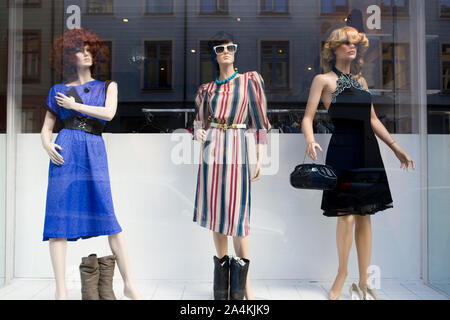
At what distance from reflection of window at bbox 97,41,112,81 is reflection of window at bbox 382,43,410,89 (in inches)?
86.0

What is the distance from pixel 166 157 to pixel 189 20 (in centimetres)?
110

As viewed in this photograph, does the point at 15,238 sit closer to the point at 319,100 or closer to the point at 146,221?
the point at 146,221

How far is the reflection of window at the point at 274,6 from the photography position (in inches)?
135

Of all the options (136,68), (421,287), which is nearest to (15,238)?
(136,68)

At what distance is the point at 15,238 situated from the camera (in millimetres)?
3555

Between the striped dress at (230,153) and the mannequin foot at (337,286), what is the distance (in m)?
0.80

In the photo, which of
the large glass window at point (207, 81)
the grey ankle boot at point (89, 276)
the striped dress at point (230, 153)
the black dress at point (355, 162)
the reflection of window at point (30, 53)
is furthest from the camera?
the reflection of window at point (30, 53)

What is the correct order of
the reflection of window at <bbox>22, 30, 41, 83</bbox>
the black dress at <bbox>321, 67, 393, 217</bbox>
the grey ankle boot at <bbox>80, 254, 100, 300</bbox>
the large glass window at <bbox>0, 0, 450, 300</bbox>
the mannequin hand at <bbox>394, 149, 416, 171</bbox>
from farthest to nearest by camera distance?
the reflection of window at <bbox>22, 30, 41, 83</bbox>
the large glass window at <bbox>0, 0, 450, 300</bbox>
the mannequin hand at <bbox>394, 149, 416, 171</bbox>
the black dress at <bbox>321, 67, 393, 217</bbox>
the grey ankle boot at <bbox>80, 254, 100, 300</bbox>

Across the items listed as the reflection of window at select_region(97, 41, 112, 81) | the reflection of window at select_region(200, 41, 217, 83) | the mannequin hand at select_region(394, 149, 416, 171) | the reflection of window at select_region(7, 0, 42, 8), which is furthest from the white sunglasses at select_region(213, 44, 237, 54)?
the reflection of window at select_region(7, 0, 42, 8)

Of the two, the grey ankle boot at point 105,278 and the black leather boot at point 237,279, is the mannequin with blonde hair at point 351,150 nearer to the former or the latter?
the black leather boot at point 237,279

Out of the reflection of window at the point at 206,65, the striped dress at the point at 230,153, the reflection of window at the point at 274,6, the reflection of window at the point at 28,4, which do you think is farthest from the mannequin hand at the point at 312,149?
the reflection of window at the point at 28,4

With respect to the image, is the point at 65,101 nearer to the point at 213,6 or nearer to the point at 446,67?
the point at 213,6

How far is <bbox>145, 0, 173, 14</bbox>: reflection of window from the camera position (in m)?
3.45

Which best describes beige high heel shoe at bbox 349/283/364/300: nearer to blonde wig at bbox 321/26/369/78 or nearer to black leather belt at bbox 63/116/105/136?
blonde wig at bbox 321/26/369/78
